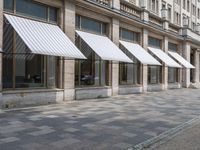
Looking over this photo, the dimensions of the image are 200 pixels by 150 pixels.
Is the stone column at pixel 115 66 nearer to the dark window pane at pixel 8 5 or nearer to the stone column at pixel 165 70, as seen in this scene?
the dark window pane at pixel 8 5

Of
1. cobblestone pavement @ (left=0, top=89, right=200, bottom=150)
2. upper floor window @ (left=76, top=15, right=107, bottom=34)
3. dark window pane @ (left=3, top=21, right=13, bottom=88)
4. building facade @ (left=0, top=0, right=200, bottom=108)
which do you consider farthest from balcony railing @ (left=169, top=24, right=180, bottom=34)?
dark window pane @ (left=3, top=21, right=13, bottom=88)

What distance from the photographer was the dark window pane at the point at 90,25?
63.1 ft

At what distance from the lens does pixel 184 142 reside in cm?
880

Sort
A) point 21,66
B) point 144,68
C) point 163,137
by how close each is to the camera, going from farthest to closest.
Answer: point 144,68
point 21,66
point 163,137

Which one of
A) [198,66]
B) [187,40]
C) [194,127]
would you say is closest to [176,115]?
[194,127]

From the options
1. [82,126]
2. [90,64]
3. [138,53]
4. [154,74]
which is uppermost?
[138,53]

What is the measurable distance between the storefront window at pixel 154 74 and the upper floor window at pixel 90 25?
8.30 meters

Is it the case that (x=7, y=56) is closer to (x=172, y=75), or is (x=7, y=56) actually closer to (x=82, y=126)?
(x=82, y=126)

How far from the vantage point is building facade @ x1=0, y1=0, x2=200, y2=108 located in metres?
14.1

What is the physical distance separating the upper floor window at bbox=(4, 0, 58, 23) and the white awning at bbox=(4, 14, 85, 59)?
547 millimetres

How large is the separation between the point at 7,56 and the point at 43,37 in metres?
1.76

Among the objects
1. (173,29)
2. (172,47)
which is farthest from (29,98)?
(173,29)

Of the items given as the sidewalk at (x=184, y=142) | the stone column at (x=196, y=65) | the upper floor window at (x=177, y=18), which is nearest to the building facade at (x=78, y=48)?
the upper floor window at (x=177, y=18)

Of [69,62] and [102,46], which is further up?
[102,46]
